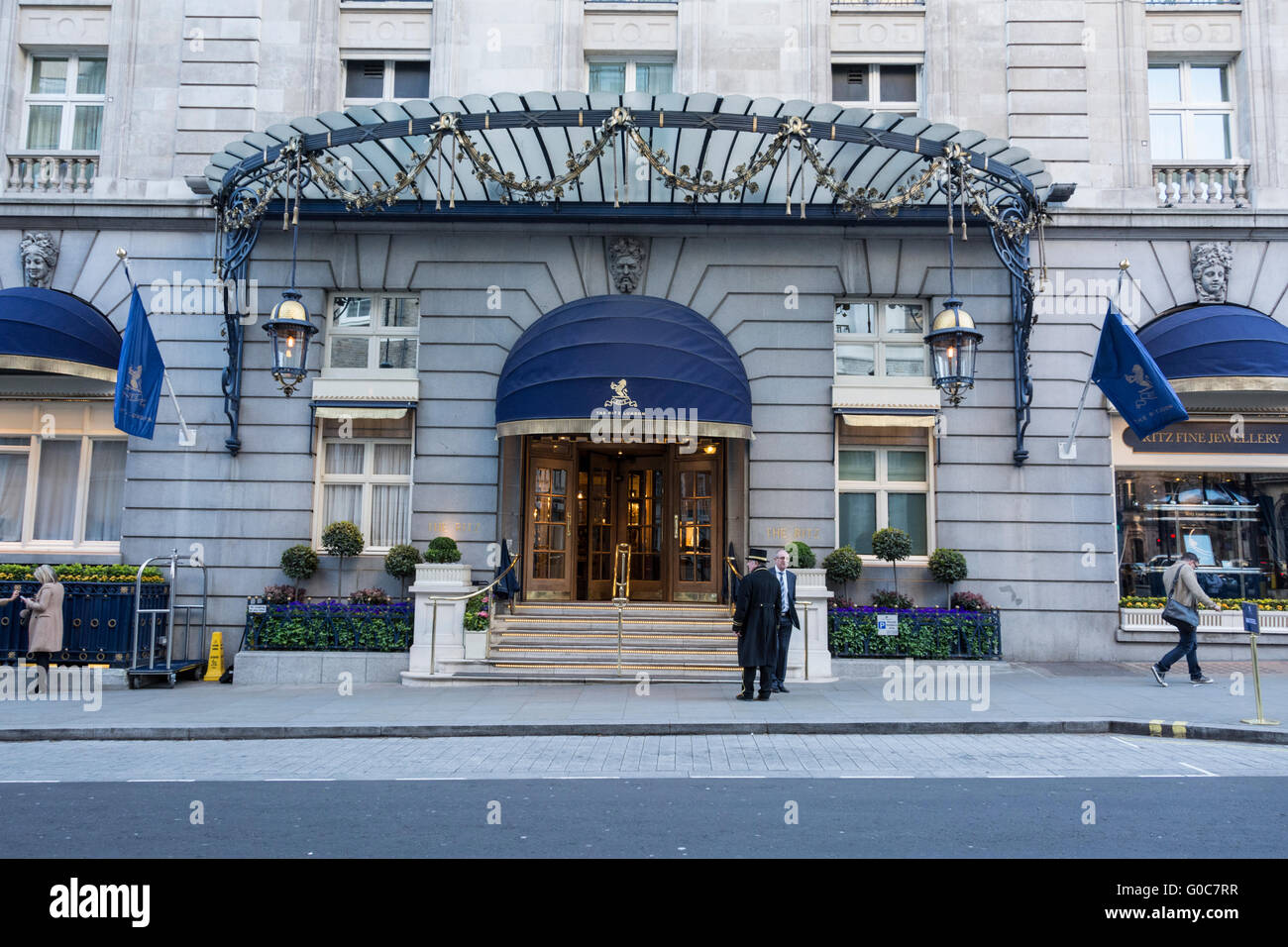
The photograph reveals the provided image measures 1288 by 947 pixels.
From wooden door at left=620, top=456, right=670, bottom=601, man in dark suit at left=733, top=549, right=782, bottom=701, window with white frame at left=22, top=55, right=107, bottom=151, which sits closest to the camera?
man in dark suit at left=733, top=549, right=782, bottom=701

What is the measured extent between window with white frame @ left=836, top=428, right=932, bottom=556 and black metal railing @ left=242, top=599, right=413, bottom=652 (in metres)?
8.09

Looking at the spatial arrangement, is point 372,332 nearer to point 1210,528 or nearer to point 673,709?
point 673,709

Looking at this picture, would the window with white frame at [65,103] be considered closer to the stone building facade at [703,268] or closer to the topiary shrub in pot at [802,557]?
the stone building facade at [703,268]

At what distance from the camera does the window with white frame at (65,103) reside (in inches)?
713

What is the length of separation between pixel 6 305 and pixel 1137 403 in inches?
760

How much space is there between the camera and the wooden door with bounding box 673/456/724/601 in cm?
1759

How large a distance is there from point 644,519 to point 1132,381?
→ 946 cm

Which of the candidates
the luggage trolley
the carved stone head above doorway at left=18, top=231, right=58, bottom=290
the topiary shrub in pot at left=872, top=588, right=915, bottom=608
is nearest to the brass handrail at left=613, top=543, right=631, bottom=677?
the topiary shrub in pot at left=872, top=588, right=915, bottom=608

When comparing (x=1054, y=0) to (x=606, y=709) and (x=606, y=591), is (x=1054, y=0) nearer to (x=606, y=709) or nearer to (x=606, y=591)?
(x=606, y=591)

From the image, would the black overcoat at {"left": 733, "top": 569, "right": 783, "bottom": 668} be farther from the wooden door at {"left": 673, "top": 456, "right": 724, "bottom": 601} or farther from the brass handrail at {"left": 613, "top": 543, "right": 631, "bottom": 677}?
the wooden door at {"left": 673, "top": 456, "right": 724, "bottom": 601}

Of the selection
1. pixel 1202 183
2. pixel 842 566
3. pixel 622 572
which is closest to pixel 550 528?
pixel 622 572

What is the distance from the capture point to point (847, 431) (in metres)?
17.1

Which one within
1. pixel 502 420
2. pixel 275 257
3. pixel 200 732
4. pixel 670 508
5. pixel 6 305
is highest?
pixel 275 257

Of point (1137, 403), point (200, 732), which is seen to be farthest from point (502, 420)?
point (1137, 403)
